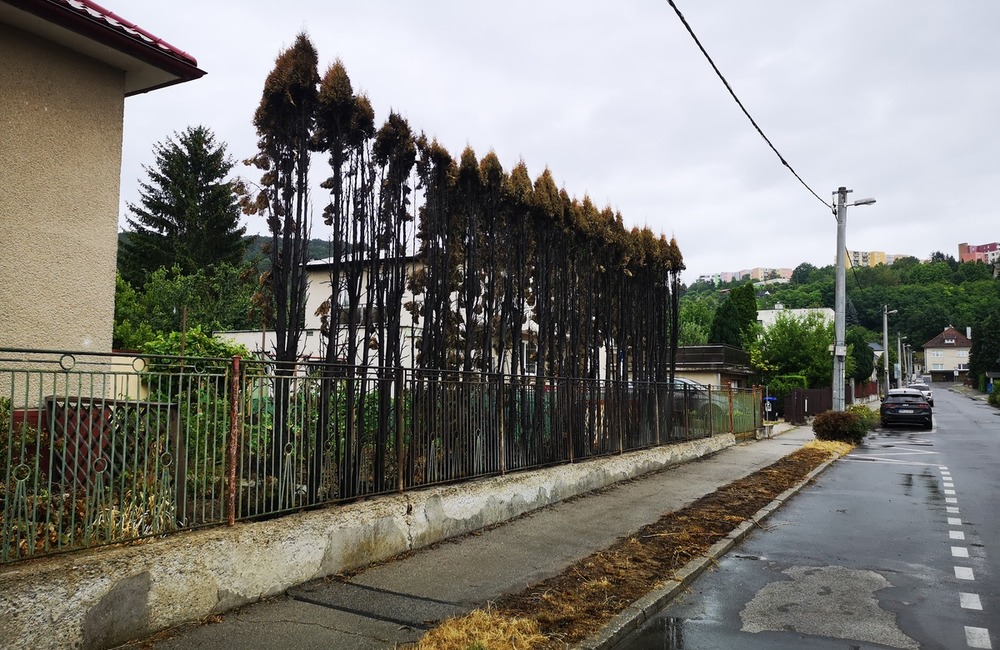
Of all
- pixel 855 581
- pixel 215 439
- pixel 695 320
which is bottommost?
pixel 855 581

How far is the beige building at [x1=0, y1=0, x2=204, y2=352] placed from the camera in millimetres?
6250

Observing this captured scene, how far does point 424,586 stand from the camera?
19.8 feet

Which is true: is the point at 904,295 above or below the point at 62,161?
above


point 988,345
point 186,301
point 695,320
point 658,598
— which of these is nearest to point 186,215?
point 186,301

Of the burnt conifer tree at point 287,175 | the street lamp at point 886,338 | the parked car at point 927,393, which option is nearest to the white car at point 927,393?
the parked car at point 927,393

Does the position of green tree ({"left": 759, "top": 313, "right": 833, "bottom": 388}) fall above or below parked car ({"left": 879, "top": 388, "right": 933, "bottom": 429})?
above

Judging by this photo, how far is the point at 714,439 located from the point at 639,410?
4.98 meters

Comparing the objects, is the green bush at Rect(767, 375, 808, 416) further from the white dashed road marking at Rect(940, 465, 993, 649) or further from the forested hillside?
the forested hillside

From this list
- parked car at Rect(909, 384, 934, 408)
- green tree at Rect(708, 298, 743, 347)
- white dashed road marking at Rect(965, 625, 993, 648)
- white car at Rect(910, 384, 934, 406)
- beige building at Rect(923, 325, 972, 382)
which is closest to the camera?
white dashed road marking at Rect(965, 625, 993, 648)

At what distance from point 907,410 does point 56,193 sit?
32223 millimetres

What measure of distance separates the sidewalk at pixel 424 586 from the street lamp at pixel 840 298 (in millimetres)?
14822

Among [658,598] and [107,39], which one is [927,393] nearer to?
[658,598]

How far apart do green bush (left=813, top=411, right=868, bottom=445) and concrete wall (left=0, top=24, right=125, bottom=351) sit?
20.9 m

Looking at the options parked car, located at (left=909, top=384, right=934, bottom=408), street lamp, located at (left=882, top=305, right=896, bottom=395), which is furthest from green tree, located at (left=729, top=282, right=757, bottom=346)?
parked car, located at (left=909, top=384, right=934, bottom=408)
